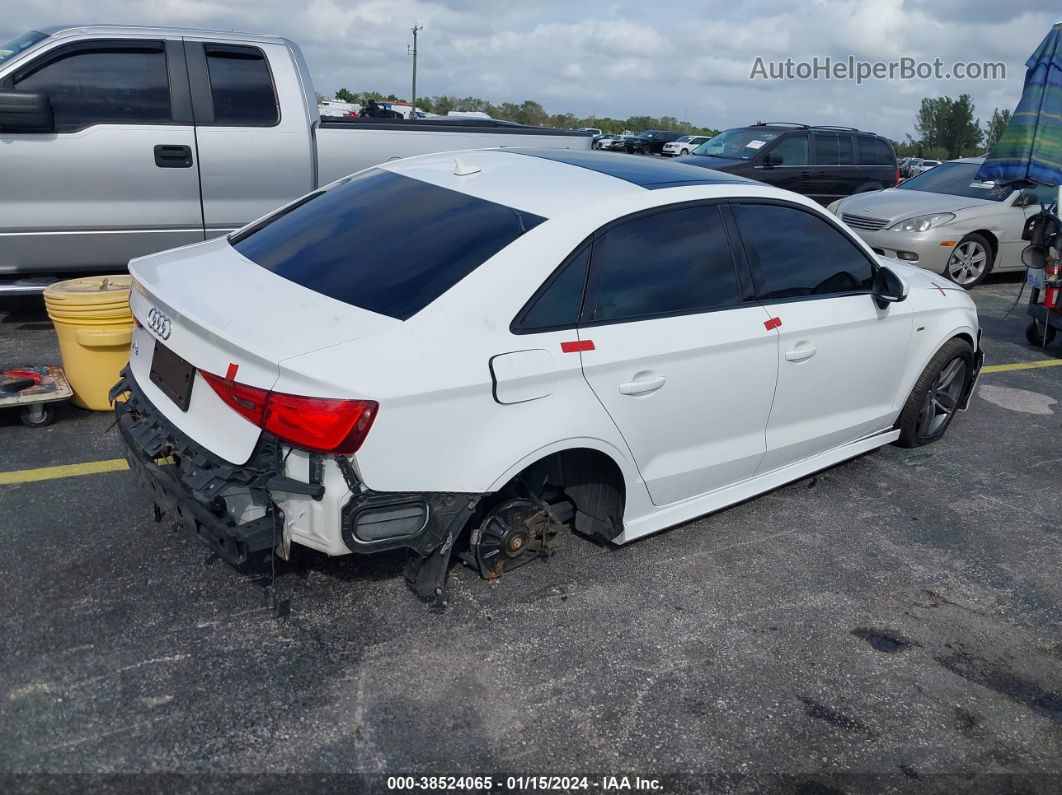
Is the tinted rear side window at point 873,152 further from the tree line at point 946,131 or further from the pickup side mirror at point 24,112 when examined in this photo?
the tree line at point 946,131

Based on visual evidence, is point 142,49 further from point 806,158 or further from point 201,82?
point 806,158

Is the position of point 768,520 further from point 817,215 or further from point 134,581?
point 134,581

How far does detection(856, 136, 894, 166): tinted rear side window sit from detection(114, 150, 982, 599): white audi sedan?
34.9ft

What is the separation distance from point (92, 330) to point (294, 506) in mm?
2476

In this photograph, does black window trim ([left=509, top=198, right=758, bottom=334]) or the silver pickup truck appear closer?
Answer: black window trim ([left=509, top=198, right=758, bottom=334])

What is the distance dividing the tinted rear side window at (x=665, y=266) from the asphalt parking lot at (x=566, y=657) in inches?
44.4

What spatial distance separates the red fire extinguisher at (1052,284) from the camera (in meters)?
7.30

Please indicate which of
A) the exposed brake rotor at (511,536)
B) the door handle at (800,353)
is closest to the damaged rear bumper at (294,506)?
the exposed brake rotor at (511,536)

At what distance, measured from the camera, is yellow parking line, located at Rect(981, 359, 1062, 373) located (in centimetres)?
729

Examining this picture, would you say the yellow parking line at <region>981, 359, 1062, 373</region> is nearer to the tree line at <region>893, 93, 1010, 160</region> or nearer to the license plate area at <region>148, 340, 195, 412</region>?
the license plate area at <region>148, 340, 195, 412</region>

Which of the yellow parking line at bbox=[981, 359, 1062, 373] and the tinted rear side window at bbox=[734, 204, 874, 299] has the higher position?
the tinted rear side window at bbox=[734, 204, 874, 299]

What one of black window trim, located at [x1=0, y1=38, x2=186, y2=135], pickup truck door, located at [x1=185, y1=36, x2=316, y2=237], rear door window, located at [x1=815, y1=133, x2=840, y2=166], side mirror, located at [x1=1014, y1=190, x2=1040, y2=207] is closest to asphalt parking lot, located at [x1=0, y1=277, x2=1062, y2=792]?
pickup truck door, located at [x1=185, y1=36, x2=316, y2=237]

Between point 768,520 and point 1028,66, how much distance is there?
6553 mm

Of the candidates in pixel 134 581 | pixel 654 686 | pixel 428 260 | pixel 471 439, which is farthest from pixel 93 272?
pixel 654 686
